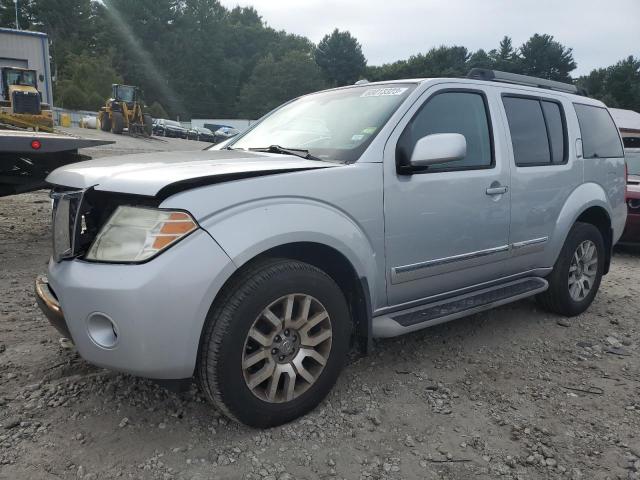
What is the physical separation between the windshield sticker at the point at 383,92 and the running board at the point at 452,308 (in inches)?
51.8

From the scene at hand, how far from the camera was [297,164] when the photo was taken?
2672mm

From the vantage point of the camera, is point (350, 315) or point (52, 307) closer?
point (52, 307)

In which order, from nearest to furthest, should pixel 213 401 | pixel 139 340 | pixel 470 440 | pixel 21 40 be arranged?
pixel 139 340
pixel 213 401
pixel 470 440
pixel 21 40

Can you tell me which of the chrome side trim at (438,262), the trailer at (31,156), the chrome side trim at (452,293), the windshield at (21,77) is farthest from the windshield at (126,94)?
the chrome side trim at (438,262)

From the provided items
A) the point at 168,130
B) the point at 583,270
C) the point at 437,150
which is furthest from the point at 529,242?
the point at 168,130

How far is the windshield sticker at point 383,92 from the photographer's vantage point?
326 cm

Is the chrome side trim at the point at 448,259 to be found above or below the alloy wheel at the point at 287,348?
above

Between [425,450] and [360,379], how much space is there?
73 centimetres

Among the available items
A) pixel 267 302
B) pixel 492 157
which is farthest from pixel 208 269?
pixel 492 157

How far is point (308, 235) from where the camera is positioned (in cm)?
252

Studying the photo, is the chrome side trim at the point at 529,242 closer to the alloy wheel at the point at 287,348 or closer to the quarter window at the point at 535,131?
the quarter window at the point at 535,131

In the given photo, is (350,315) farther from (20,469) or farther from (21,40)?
(21,40)

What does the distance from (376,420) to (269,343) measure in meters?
0.74

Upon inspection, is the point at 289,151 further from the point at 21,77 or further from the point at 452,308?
the point at 21,77
